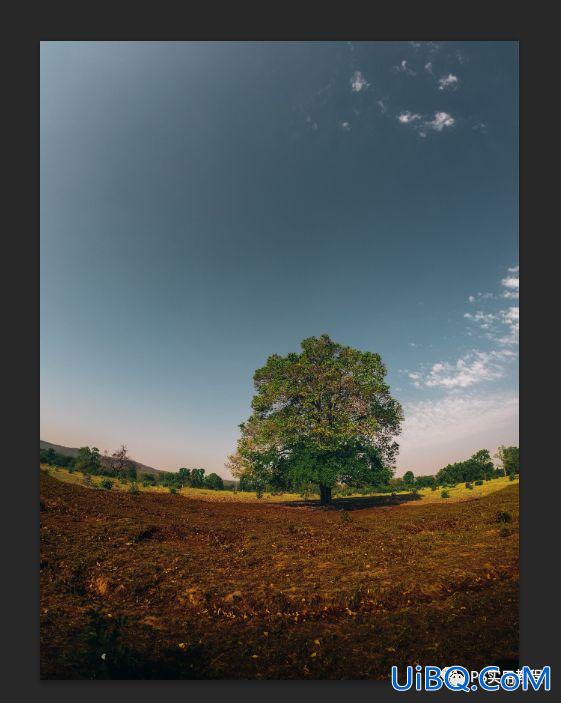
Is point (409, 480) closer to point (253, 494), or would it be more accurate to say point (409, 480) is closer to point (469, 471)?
point (469, 471)

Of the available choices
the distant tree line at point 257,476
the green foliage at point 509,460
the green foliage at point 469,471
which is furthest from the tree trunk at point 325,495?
the green foliage at point 509,460

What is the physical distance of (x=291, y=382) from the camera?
1823cm

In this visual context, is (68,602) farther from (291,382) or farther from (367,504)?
(367,504)

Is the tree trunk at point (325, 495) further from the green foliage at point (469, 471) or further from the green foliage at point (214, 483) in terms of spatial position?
the green foliage at point (469, 471)

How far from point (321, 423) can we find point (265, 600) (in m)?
10.9

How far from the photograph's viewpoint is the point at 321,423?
17297 mm

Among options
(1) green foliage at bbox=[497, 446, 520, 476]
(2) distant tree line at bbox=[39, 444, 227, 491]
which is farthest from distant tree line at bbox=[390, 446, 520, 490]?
(2) distant tree line at bbox=[39, 444, 227, 491]

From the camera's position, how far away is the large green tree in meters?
17.2

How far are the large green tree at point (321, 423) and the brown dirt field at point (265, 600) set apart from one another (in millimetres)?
5609

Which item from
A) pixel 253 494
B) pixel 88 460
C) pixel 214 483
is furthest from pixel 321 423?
pixel 214 483

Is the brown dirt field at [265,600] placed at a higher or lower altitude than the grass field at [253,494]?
higher

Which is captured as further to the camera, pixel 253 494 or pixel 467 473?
pixel 467 473

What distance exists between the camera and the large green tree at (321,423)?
17.2 meters

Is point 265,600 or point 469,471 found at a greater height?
point 265,600
